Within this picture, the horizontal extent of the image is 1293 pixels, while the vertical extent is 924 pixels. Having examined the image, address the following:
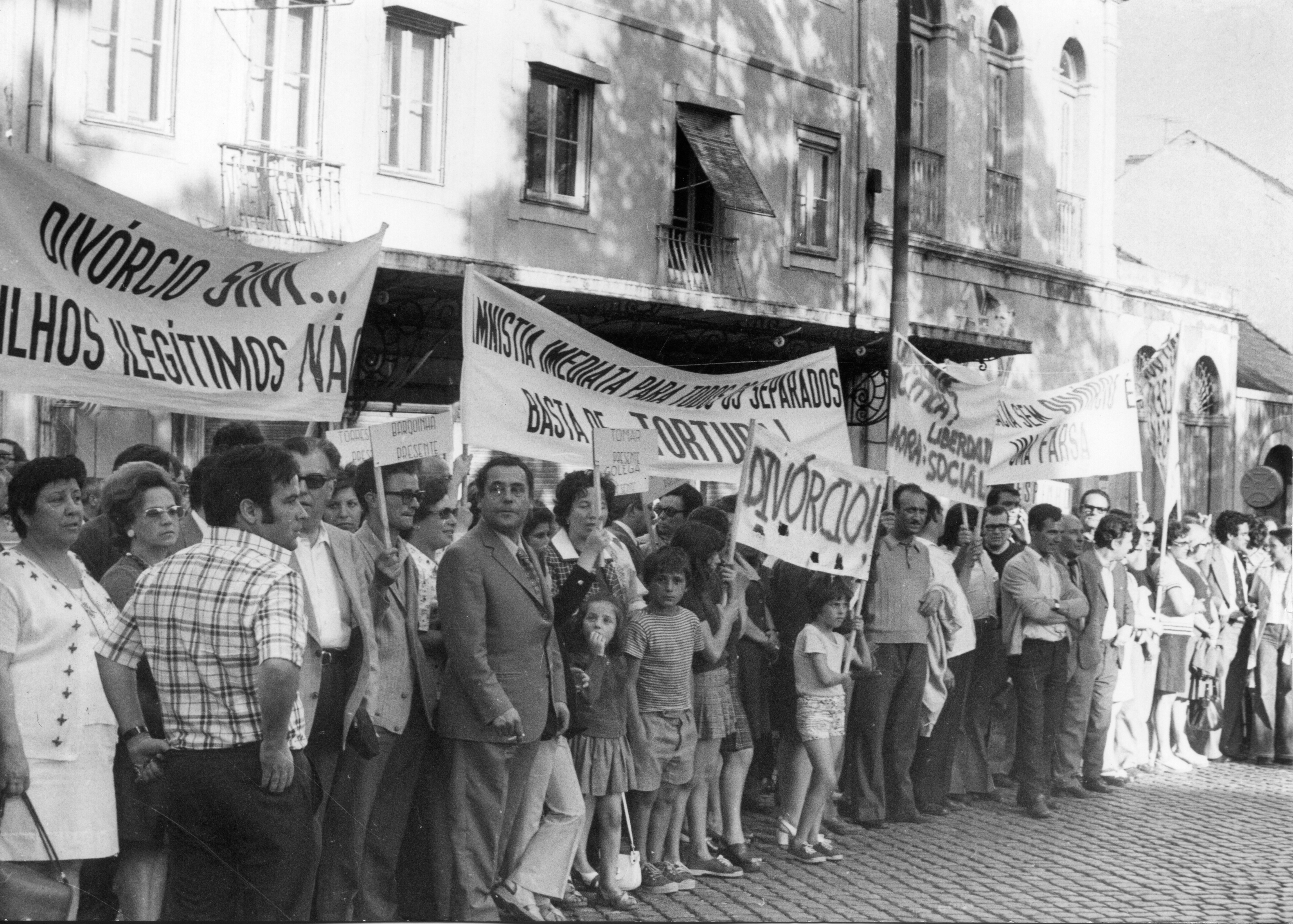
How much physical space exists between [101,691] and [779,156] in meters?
15.6

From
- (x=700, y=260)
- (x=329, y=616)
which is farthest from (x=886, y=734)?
(x=700, y=260)

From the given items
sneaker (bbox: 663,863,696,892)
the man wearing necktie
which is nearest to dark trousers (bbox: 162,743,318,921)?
sneaker (bbox: 663,863,696,892)

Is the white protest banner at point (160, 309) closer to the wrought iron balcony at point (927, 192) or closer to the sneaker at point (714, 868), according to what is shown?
the sneaker at point (714, 868)

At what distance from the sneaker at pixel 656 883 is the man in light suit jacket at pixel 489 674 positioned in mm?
1093

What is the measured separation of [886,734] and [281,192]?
758cm

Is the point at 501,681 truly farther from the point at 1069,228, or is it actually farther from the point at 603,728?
the point at 1069,228

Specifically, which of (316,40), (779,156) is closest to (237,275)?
(316,40)

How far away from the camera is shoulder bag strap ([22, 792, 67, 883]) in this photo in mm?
5230

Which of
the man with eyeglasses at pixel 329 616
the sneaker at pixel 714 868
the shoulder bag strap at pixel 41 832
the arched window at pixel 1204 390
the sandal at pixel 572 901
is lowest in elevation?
the sandal at pixel 572 901

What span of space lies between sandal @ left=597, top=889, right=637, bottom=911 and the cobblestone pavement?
0.20 ft

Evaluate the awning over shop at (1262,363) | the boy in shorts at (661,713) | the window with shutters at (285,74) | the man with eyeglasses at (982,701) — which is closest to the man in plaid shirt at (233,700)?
the boy in shorts at (661,713)

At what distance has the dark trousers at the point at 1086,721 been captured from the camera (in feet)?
37.4

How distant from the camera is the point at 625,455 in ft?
27.1

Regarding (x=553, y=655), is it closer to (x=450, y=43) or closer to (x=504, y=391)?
(x=504, y=391)
